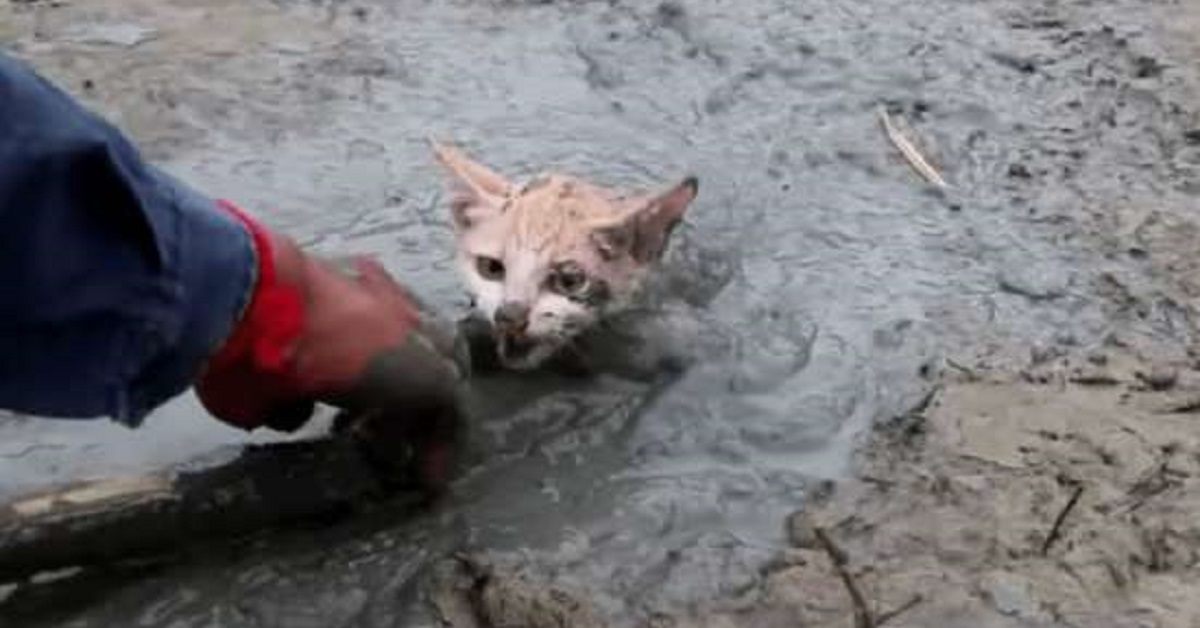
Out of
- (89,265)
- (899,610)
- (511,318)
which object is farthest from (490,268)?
(89,265)

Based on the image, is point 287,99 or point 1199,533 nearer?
point 1199,533

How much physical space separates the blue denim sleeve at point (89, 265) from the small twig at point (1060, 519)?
189 centimetres

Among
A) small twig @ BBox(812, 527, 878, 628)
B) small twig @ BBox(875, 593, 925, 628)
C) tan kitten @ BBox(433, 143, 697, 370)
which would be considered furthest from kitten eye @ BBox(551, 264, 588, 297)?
small twig @ BBox(875, 593, 925, 628)

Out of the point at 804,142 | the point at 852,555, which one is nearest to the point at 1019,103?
the point at 804,142

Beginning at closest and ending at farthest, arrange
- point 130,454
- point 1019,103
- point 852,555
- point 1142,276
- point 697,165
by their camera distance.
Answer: point 852,555 → point 130,454 → point 1142,276 → point 697,165 → point 1019,103

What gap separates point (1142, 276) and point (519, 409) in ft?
5.84

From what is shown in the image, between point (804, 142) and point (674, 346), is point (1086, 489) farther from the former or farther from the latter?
point (804, 142)

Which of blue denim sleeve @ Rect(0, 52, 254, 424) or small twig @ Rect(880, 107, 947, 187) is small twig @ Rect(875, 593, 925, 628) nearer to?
blue denim sleeve @ Rect(0, 52, 254, 424)

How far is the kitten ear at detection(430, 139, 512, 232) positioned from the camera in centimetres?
457

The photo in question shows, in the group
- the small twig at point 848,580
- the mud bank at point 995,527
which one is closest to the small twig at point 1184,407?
the mud bank at point 995,527

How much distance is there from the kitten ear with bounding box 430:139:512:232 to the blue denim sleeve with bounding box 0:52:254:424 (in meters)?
1.93

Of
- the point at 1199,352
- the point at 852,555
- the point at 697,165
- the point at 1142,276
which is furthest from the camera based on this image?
the point at 697,165

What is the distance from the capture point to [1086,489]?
3922 millimetres

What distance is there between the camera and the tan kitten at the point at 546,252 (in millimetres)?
4348
